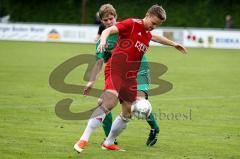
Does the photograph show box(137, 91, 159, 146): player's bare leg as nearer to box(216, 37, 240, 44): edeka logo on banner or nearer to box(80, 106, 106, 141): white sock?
box(80, 106, 106, 141): white sock

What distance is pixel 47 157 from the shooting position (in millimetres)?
9000

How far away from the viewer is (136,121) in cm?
1277

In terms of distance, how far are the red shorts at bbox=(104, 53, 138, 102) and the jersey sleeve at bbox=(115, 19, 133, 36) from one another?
A: 0.43 m

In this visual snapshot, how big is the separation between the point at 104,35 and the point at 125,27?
2.10 ft

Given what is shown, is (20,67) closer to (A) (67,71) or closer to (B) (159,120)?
(A) (67,71)

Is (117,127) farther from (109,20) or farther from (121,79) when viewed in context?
(109,20)

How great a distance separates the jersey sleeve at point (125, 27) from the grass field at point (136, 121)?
5.68 feet

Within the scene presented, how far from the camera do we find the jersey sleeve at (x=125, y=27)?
9.36 meters

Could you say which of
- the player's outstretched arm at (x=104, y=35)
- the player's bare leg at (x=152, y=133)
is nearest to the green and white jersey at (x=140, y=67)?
the player's bare leg at (x=152, y=133)

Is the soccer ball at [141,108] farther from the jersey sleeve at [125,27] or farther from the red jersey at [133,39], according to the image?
the jersey sleeve at [125,27]


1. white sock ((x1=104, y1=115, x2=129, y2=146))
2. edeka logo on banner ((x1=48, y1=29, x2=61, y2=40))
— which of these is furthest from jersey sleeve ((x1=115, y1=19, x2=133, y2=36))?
edeka logo on banner ((x1=48, y1=29, x2=61, y2=40))

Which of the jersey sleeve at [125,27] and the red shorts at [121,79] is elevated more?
the jersey sleeve at [125,27]

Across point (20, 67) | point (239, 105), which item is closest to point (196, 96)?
point (239, 105)

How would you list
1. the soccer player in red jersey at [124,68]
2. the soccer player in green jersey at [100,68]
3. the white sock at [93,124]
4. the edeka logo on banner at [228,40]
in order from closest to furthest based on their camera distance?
the white sock at [93,124]
the soccer player in red jersey at [124,68]
the soccer player in green jersey at [100,68]
the edeka logo on banner at [228,40]
